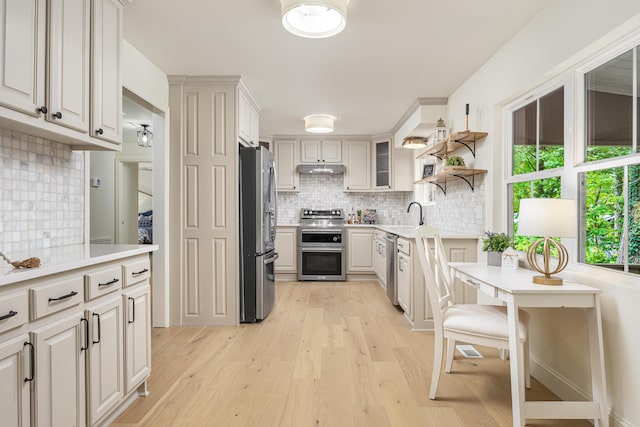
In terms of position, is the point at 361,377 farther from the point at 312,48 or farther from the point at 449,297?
the point at 312,48

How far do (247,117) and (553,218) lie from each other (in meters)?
3.17

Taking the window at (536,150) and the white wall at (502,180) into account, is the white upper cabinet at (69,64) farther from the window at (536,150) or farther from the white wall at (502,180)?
the window at (536,150)

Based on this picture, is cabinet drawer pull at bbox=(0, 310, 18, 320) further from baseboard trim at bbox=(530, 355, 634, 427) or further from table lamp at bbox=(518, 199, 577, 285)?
baseboard trim at bbox=(530, 355, 634, 427)

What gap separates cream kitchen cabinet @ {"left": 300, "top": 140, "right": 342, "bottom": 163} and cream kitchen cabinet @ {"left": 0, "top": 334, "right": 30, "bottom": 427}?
5.29 meters

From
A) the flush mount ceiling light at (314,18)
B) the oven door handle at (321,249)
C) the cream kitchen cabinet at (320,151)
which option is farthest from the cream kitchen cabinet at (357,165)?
the flush mount ceiling light at (314,18)

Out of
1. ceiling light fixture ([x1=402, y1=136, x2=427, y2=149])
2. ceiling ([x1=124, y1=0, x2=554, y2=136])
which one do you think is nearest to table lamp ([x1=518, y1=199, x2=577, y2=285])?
ceiling ([x1=124, y1=0, x2=554, y2=136])

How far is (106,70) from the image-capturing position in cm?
207

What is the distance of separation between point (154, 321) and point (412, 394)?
8.55 feet

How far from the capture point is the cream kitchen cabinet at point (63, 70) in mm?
1488

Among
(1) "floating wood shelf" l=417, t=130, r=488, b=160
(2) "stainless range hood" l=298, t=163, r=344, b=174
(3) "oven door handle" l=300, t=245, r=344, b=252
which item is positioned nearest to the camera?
(1) "floating wood shelf" l=417, t=130, r=488, b=160

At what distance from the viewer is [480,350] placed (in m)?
2.99

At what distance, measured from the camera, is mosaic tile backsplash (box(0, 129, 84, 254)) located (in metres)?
1.80

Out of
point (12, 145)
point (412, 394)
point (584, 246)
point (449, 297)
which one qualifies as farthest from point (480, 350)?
point (12, 145)

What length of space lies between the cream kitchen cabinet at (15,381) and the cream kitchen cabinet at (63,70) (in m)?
0.91
